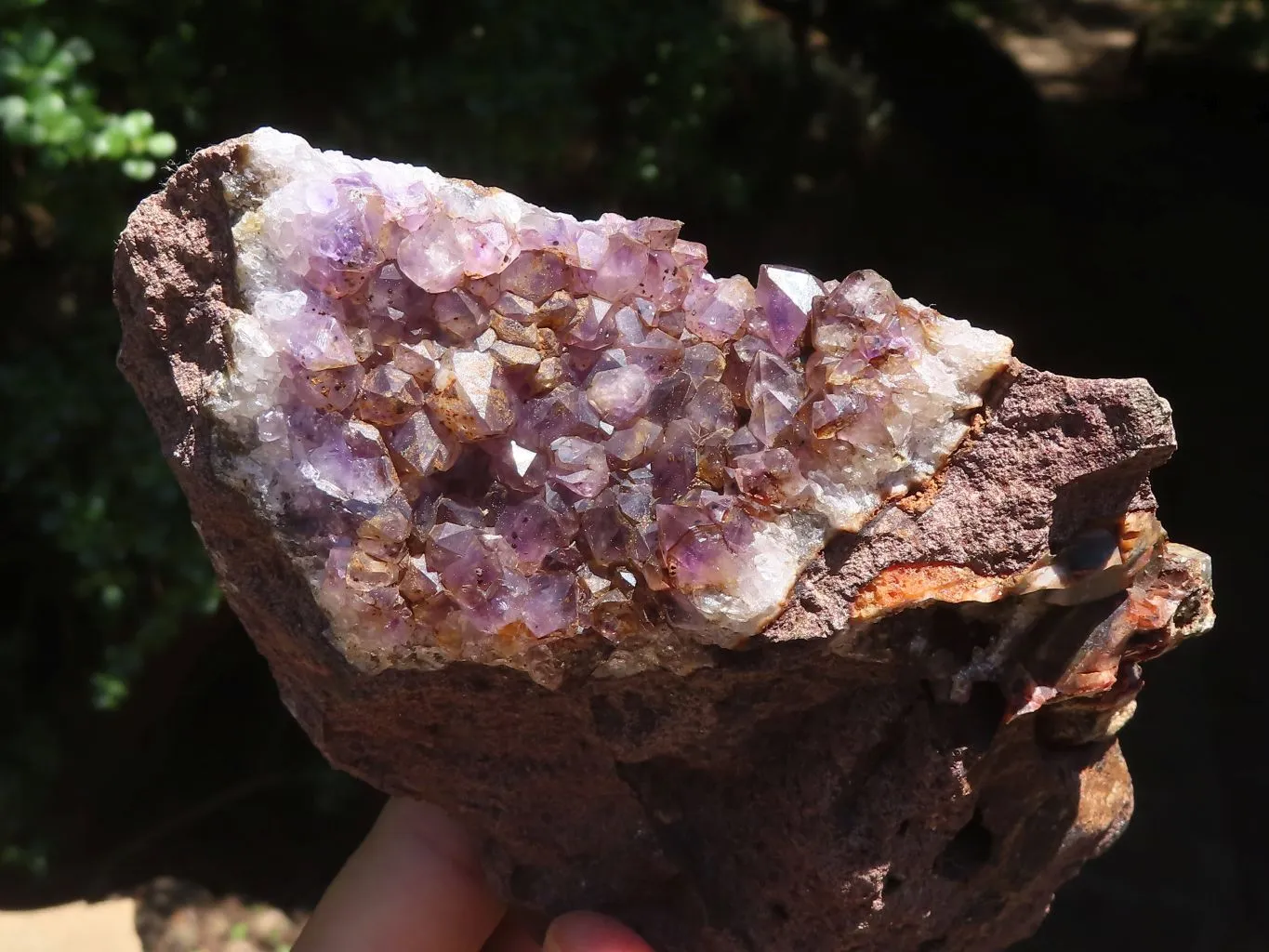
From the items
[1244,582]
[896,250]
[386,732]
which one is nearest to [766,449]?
[386,732]

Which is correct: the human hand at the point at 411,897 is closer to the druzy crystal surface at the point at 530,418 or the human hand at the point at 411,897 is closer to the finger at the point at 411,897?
the finger at the point at 411,897

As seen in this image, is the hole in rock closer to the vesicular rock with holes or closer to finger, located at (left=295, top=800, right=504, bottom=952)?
the vesicular rock with holes

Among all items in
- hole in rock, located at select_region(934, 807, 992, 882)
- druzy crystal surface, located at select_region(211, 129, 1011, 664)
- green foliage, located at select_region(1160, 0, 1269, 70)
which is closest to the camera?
druzy crystal surface, located at select_region(211, 129, 1011, 664)

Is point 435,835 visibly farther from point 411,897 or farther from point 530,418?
point 530,418

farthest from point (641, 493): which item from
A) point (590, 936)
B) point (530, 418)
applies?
point (590, 936)

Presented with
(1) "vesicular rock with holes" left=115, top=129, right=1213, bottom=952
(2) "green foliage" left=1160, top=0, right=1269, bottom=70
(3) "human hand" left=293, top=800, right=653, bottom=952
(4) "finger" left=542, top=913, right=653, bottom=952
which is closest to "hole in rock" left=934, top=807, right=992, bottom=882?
(1) "vesicular rock with holes" left=115, top=129, right=1213, bottom=952

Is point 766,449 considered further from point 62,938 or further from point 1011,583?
point 62,938

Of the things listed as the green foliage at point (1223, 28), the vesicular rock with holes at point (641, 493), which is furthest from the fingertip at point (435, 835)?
the green foliage at point (1223, 28)
